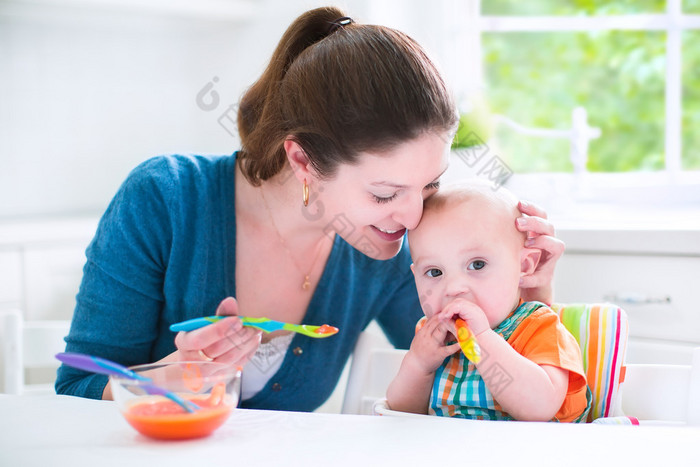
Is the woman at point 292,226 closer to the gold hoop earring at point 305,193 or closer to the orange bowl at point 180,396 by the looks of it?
the gold hoop earring at point 305,193

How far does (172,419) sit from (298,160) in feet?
1.98

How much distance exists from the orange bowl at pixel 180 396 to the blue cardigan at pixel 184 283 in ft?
1.44

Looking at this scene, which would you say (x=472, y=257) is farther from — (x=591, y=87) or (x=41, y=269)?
(x=591, y=87)

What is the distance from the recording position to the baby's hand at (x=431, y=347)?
1096 mm

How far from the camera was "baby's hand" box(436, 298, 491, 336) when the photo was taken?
105 centimetres

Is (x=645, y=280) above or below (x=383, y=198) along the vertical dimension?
below

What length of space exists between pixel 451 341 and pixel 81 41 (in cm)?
183

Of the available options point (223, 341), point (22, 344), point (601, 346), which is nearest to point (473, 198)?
point (601, 346)

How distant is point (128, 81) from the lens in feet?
8.13

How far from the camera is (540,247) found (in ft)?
3.92

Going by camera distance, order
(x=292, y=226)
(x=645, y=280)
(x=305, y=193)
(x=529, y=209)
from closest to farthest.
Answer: (x=529, y=209)
(x=305, y=193)
(x=292, y=226)
(x=645, y=280)

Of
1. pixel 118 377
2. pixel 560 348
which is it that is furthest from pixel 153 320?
pixel 560 348

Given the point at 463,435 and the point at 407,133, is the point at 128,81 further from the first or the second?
the point at 463,435

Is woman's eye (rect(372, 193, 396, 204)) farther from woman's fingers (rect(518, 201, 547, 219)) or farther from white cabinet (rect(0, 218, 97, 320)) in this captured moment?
white cabinet (rect(0, 218, 97, 320))
